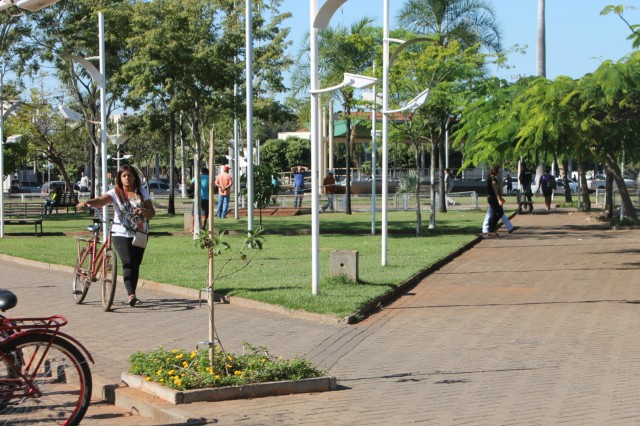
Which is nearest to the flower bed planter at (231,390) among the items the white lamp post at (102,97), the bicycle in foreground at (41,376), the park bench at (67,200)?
the bicycle in foreground at (41,376)

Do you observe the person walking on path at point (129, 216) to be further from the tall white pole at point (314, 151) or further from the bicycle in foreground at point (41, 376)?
the bicycle in foreground at point (41, 376)

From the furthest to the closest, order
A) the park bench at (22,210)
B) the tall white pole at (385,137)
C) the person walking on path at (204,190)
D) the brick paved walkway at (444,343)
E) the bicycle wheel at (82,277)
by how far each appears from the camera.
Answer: the park bench at (22,210) < the person walking on path at (204,190) < the tall white pole at (385,137) < the bicycle wheel at (82,277) < the brick paved walkway at (444,343)

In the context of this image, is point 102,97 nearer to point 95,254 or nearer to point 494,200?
point 95,254

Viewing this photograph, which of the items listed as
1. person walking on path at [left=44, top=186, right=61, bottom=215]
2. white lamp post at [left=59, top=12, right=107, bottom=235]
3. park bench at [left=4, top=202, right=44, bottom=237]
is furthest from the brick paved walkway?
person walking on path at [left=44, top=186, right=61, bottom=215]

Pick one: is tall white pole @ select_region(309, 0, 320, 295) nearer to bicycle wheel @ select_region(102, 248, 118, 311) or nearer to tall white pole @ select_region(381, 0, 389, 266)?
bicycle wheel @ select_region(102, 248, 118, 311)

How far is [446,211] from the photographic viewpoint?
3988 centimetres

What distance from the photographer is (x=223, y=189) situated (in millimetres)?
32469

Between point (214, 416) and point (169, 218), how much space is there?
1177 inches

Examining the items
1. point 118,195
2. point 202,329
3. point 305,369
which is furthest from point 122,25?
point 305,369

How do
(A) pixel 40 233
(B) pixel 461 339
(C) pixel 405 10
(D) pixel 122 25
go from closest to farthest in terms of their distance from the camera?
(B) pixel 461 339 < (A) pixel 40 233 < (D) pixel 122 25 < (C) pixel 405 10

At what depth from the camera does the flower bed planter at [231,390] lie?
7.52 m

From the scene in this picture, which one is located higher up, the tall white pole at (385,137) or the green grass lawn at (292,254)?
the tall white pole at (385,137)

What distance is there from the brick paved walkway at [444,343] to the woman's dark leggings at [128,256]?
15.5 inches

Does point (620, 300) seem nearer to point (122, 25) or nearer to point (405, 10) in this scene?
point (122, 25)
